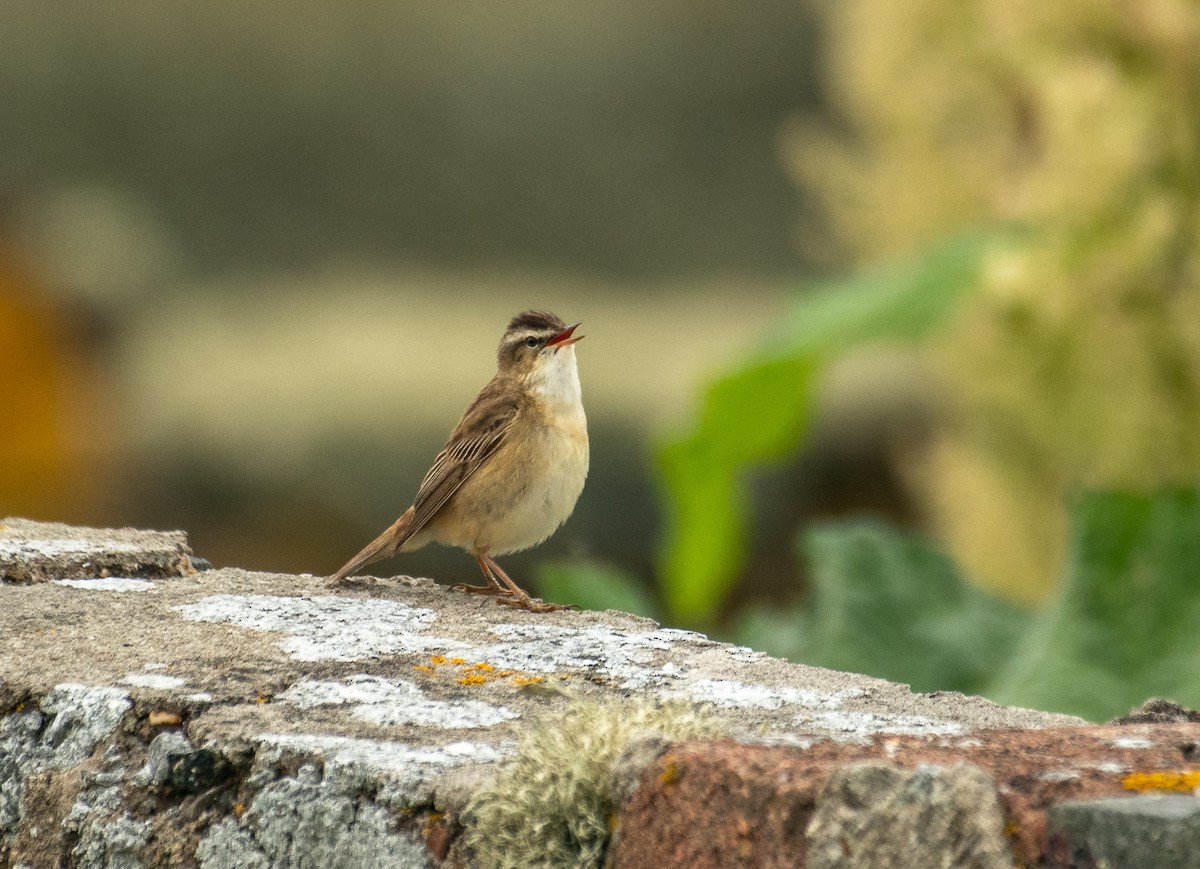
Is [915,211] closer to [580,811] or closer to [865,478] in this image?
[865,478]

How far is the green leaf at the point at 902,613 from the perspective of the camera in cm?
624

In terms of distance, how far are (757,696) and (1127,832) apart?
105 centimetres

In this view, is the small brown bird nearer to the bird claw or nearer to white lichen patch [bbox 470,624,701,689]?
the bird claw

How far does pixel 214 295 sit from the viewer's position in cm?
1356

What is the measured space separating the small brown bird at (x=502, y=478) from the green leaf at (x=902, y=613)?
1817 millimetres

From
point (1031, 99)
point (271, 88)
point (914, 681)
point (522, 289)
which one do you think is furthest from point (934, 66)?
point (271, 88)

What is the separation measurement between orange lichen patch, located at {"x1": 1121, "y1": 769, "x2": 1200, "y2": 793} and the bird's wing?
263 centimetres

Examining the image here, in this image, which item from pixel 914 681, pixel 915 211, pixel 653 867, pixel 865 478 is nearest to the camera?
pixel 653 867

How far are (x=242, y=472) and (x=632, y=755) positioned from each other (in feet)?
36.9

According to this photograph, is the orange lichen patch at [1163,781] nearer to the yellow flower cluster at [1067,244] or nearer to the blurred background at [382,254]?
the yellow flower cluster at [1067,244]

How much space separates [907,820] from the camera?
207 cm

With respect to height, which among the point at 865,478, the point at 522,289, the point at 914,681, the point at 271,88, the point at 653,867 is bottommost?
the point at 653,867

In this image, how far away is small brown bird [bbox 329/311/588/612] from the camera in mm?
4613

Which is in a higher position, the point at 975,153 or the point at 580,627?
the point at 975,153
